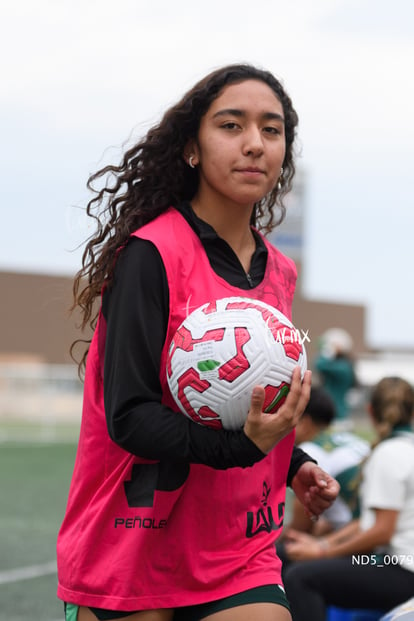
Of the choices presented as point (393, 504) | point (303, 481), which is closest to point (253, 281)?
point (303, 481)

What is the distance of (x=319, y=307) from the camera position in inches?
1960

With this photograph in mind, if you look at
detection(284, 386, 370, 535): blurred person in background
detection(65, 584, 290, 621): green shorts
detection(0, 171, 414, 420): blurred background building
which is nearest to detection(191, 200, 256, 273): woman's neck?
detection(65, 584, 290, 621): green shorts

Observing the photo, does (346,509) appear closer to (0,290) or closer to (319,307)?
(0,290)

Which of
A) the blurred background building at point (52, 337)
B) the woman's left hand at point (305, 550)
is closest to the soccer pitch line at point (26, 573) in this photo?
the woman's left hand at point (305, 550)

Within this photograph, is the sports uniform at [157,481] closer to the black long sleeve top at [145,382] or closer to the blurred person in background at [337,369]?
the black long sleeve top at [145,382]

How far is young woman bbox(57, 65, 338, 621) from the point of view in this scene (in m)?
2.42

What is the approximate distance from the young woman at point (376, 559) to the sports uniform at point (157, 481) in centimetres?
184

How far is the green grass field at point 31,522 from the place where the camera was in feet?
21.8

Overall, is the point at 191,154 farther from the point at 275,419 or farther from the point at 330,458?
the point at 330,458

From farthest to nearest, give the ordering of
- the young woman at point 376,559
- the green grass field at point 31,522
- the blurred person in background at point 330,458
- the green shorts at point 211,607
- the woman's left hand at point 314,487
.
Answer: the green grass field at point 31,522
the blurred person in background at point 330,458
the young woman at point 376,559
the woman's left hand at point 314,487
the green shorts at point 211,607

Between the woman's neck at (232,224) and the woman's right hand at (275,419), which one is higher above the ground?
the woman's neck at (232,224)

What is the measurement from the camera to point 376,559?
4473 mm

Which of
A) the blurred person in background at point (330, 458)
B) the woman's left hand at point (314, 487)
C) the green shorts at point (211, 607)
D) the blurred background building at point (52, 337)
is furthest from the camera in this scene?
the blurred background building at point (52, 337)

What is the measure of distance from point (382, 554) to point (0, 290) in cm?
3419
